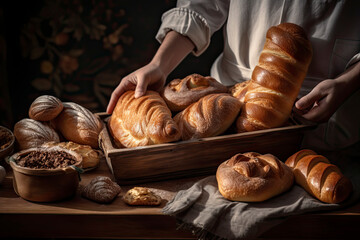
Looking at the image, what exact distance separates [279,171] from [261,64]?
1.43ft

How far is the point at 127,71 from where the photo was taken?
8.35 feet

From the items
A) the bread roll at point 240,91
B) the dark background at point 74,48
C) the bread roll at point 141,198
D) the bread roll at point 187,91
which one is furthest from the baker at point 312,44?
the dark background at point 74,48

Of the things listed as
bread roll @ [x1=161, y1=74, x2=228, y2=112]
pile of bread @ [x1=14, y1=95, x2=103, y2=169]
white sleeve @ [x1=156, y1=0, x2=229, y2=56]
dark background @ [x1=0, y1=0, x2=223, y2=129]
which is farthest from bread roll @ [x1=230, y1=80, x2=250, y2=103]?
dark background @ [x1=0, y1=0, x2=223, y2=129]

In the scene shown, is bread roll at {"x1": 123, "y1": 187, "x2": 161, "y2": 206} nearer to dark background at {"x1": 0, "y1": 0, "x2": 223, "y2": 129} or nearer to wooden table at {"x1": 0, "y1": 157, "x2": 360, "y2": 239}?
wooden table at {"x1": 0, "y1": 157, "x2": 360, "y2": 239}

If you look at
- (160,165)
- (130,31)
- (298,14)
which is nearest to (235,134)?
(160,165)

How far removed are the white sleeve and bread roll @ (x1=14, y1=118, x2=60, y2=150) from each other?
0.67 metres

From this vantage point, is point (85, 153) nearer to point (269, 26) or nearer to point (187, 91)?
point (187, 91)

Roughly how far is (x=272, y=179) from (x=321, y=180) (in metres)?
0.15

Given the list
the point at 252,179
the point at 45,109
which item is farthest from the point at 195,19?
the point at 252,179

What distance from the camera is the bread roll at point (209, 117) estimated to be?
4.09 feet

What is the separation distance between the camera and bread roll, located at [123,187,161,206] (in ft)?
3.60

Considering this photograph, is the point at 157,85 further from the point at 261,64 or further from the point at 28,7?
the point at 28,7

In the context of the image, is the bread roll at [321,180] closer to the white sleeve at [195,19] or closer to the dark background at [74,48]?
the white sleeve at [195,19]

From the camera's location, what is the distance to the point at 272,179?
1.07 metres
